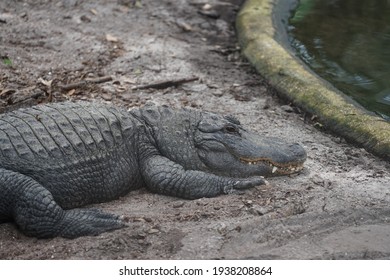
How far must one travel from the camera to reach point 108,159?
4078 mm

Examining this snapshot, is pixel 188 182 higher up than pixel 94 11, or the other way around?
pixel 188 182

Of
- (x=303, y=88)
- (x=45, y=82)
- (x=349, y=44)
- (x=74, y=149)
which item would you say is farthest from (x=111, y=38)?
(x=74, y=149)

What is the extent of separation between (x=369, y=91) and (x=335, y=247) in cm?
275

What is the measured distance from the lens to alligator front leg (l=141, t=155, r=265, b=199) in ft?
13.4

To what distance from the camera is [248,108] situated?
18.1ft

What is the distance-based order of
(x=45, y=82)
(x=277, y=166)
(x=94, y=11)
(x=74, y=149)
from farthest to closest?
1. (x=94, y=11)
2. (x=45, y=82)
3. (x=277, y=166)
4. (x=74, y=149)

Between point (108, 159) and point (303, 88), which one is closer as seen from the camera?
point (108, 159)

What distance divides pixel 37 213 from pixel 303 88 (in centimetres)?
286

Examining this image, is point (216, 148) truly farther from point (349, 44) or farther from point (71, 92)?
point (349, 44)

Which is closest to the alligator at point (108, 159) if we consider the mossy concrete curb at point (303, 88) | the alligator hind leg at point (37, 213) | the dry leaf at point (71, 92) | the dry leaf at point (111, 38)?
the alligator hind leg at point (37, 213)

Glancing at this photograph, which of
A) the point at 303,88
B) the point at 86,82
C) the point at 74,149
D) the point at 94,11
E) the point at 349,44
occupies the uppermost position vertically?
the point at 74,149

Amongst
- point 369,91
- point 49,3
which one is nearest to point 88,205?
point 369,91

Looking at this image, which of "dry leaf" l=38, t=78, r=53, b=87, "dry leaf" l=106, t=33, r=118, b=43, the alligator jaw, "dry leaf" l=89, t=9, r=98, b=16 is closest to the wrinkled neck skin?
the alligator jaw

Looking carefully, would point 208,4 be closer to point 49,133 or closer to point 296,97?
point 296,97
